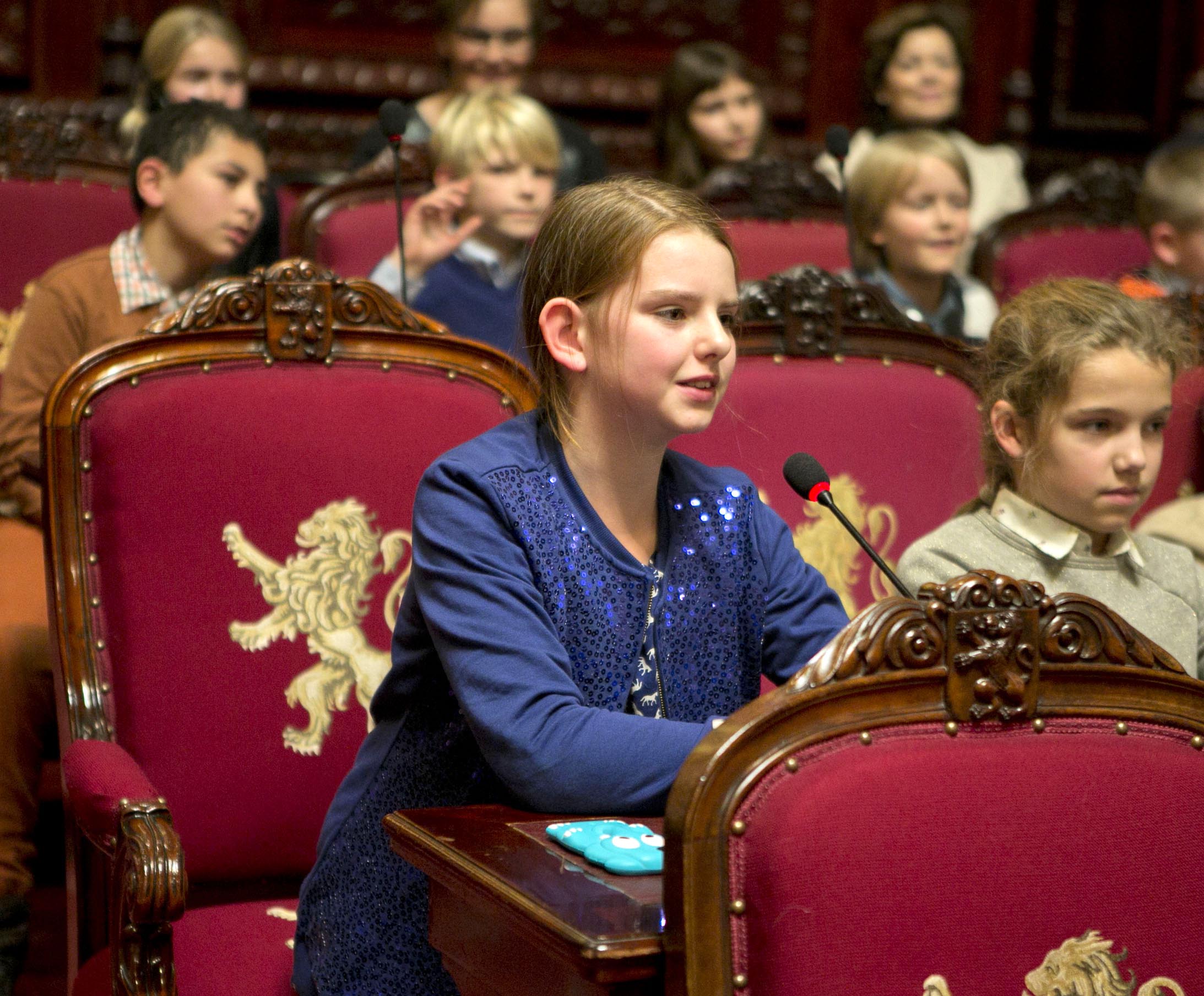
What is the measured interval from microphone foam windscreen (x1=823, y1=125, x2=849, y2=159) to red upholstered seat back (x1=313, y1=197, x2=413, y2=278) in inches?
33.7

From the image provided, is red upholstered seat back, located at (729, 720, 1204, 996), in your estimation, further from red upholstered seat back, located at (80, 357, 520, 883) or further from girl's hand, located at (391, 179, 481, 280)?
girl's hand, located at (391, 179, 481, 280)

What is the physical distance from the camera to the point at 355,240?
257 cm

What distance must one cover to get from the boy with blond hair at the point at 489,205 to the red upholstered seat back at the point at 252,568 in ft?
3.38

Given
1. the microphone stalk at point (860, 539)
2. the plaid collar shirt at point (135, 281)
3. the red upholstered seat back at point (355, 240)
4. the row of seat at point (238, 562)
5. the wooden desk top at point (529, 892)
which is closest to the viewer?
the wooden desk top at point (529, 892)

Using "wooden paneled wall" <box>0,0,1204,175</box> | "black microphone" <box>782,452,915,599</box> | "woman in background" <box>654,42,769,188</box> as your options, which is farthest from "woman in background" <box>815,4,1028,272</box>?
"black microphone" <box>782,452,915,599</box>

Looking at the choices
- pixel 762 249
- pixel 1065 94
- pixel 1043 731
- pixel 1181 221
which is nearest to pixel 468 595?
pixel 1043 731

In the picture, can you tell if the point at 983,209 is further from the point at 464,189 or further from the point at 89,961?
the point at 89,961

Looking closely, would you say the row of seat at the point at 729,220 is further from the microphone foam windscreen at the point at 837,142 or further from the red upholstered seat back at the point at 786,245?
the microphone foam windscreen at the point at 837,142

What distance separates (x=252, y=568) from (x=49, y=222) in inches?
52.6

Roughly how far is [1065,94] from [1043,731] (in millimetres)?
3596

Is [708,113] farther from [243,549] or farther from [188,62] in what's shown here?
A: [243,549]

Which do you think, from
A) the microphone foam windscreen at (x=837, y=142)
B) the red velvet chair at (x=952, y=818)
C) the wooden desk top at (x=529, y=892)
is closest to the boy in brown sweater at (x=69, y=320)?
the wooden desk top at (x=529, y=892)

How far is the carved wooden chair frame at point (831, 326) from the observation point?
1.67 meters

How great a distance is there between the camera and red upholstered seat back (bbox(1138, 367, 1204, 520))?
1896mm
